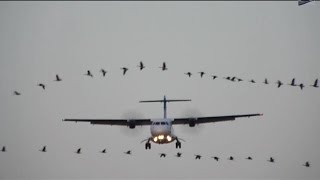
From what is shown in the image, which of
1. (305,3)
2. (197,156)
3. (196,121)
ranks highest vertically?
(305,3)

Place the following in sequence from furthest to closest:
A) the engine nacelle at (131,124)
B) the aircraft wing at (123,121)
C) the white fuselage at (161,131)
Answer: the engine nacelle at (131,124), the aircraft wing at (123,121), the white fuselage at (161,131)

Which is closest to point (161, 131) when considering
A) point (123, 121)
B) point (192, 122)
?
point (192, 122)

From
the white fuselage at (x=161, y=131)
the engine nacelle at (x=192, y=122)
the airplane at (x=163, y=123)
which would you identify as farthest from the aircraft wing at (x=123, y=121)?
the white fuselage at (x=161, y=131)

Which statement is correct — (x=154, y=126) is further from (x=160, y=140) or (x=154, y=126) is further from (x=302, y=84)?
(x=302, y=84)

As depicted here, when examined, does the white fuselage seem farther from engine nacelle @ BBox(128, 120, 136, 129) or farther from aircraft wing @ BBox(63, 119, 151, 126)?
engine nacelle @ BBox(128, 120, 136, 129)

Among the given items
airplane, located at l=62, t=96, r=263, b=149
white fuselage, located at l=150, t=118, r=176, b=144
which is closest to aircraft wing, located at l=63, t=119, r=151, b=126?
airplane, located at l=62, t=96, r=263, b=149

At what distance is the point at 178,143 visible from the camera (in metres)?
55.7

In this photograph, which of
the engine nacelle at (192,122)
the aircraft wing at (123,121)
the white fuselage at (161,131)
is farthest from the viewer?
the aircraft wing at (123,121)

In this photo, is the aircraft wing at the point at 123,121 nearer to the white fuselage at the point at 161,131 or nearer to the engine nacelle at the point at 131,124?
the engine nacelle at the point at 131,124

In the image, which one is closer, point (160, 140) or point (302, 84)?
point (302, 84)

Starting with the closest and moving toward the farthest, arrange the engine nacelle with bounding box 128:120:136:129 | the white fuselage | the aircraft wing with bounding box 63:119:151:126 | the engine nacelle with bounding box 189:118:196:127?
the white fuselage, the engine nacelle with bounding box 189:118:196:127, the aircraft wing with bounding box 63:119:151:126, the engine nacelle with bounding box 128:120:136:129

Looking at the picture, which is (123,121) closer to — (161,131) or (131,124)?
(131,124)

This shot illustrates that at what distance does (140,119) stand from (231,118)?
36.1 ft

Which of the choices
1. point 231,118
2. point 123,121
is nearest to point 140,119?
point 123,121
